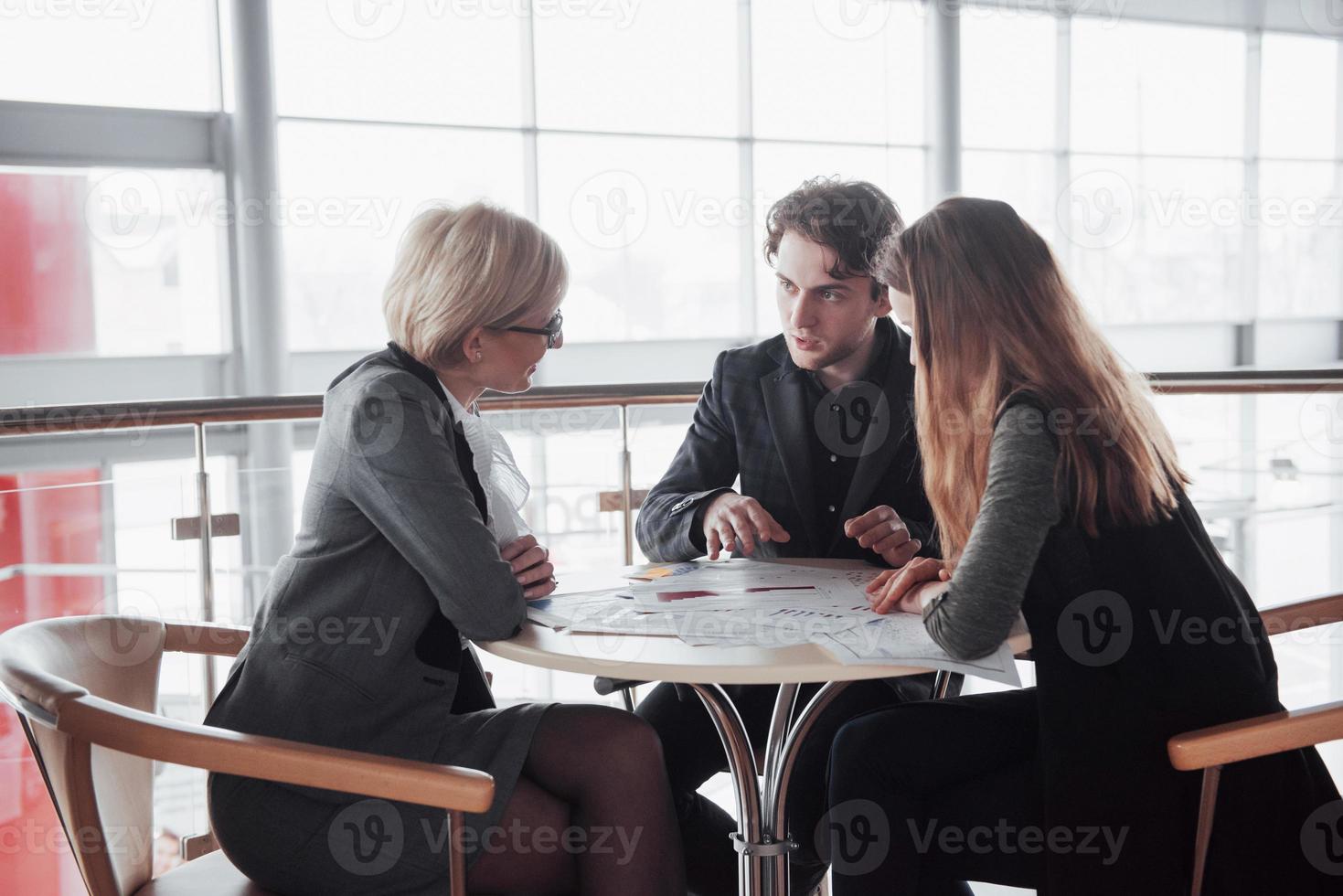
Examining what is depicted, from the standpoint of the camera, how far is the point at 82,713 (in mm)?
1170

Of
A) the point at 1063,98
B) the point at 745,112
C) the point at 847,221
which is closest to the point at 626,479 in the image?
the point at 847,221

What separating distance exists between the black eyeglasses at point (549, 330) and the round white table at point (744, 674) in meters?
0.40

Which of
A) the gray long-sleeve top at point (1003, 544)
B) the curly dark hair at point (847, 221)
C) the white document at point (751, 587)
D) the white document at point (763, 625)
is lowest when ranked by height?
the white document at point (751, 587)

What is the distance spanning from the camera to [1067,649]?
1347 mm

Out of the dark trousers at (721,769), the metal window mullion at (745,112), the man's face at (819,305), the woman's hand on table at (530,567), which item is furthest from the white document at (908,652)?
the metal window mullion at (745,112)

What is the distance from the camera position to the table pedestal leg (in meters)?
1.53

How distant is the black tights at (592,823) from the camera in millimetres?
1295

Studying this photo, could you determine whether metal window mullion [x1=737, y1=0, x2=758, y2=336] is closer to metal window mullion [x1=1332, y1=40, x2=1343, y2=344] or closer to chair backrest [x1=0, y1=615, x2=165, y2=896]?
metal window mullion [x1=1332, y1=40, x2=1343, y2=344]

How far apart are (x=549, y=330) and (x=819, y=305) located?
23.6 inches

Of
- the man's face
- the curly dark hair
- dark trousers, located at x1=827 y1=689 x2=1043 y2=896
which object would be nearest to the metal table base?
dark trousers, located at x1=827 y1=689 x2=1043 y2=896

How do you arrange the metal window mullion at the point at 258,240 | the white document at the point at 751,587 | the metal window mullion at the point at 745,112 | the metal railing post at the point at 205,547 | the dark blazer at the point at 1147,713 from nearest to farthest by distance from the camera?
the dark blazer at the point at 1147,713
the white document at the point at 751,587
the metal railing post at the point at 205,547
the metal window mullion at the point at 258,240
the metal window mullion at the point at 745,112

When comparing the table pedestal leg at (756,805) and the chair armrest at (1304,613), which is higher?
the chair armrest at (1304,613)

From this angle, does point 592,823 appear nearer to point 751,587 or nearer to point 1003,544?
point 751,587

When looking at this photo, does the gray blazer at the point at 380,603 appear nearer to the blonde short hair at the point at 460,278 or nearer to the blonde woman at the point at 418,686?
the blonde woman at the point at 418,686
